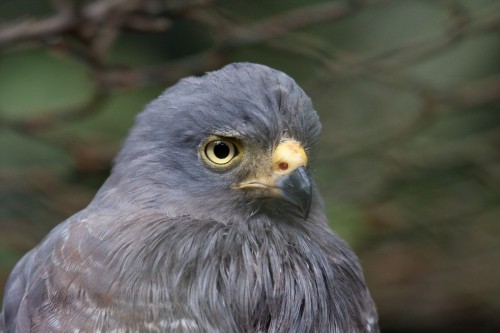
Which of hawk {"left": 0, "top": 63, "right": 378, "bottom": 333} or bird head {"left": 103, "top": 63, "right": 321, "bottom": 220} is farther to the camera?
bird head {"left": 103, "top": 63, "right": 321, "bottom": 220}

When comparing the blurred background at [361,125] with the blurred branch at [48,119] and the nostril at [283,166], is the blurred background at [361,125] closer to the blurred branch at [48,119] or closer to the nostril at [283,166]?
the blurred branch at [48,119]

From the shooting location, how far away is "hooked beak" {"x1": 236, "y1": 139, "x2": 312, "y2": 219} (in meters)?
3.08

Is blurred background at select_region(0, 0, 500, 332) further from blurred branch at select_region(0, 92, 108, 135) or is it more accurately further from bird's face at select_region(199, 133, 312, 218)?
bird's face at select_region(199, 133, 312, 218)

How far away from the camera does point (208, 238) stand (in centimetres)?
312

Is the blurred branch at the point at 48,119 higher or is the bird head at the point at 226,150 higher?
the bird head at the point at 226,150

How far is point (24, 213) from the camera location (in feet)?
18.7

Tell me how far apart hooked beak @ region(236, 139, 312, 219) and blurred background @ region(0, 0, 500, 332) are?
5.12 ft

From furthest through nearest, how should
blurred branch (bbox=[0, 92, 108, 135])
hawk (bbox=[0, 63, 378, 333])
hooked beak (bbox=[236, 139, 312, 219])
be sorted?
blurred branch (bbox=[0, 92, 108, 135]) → hooked beak (bbox=[236, 139, 312, 219]) → hawk (bbox=[0, 63, 378, 333])

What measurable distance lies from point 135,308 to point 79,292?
0.18 metres

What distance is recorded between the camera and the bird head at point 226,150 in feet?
10.3

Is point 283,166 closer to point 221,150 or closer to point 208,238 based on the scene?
point 221,150

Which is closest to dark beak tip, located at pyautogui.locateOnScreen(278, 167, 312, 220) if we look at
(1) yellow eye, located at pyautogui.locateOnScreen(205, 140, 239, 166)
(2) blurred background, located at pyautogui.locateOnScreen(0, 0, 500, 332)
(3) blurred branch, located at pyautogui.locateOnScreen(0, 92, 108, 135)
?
(1) yellow eye, located at pyautogui.locateOnScreen(205, 140, 239, 166)

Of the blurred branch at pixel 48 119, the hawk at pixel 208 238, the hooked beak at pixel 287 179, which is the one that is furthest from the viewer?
the blurred branch at pixel 48 119

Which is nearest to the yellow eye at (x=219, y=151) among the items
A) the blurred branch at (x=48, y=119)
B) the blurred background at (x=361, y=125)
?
the blurred background at (x=361, y=125)
